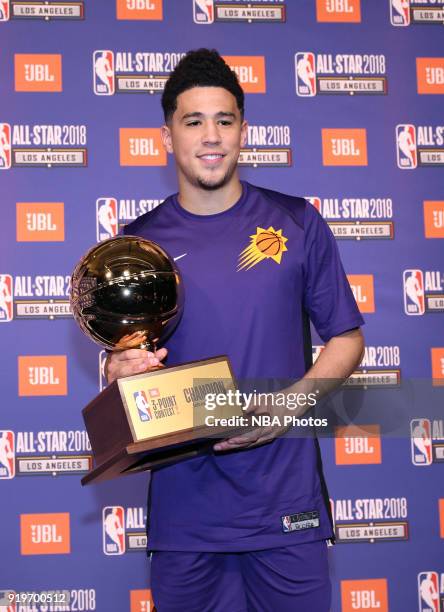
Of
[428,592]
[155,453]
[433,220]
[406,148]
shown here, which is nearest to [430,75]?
[406,148]

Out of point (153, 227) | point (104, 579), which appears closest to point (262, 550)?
point (153, 227)

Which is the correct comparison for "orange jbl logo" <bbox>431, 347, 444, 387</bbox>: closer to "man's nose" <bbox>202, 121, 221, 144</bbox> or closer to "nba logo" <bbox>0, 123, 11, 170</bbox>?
"man's nose" <bbox>202, 121, 221, 144</bbox>

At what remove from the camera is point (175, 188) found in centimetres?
287

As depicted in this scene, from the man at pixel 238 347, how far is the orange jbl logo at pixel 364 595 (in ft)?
4.18

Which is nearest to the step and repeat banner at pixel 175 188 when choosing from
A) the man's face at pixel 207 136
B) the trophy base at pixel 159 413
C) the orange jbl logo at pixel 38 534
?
the orange jbl logo at pixel 38 534

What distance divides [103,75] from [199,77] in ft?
3.83

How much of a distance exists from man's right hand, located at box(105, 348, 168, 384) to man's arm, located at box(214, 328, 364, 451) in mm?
212

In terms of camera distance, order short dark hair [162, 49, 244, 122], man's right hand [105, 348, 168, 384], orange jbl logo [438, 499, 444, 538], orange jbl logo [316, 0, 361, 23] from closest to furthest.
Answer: man's right hand [105, 348, 168, 384], short dark hair [162, 49, 244, 122], orange jbl logo [438, 499, 444, 538], orange jbl logo [316, 0, 361, 23]

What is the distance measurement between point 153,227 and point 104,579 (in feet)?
4.98

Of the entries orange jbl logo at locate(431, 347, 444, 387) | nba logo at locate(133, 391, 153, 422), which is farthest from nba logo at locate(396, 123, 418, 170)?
nba logo at locate(133, 391, 153, 422)

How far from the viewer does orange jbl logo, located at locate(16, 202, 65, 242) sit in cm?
282

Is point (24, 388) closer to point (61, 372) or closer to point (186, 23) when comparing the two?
point (61, 372)

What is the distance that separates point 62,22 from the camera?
2898mm

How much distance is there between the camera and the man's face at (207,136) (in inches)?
69.2
